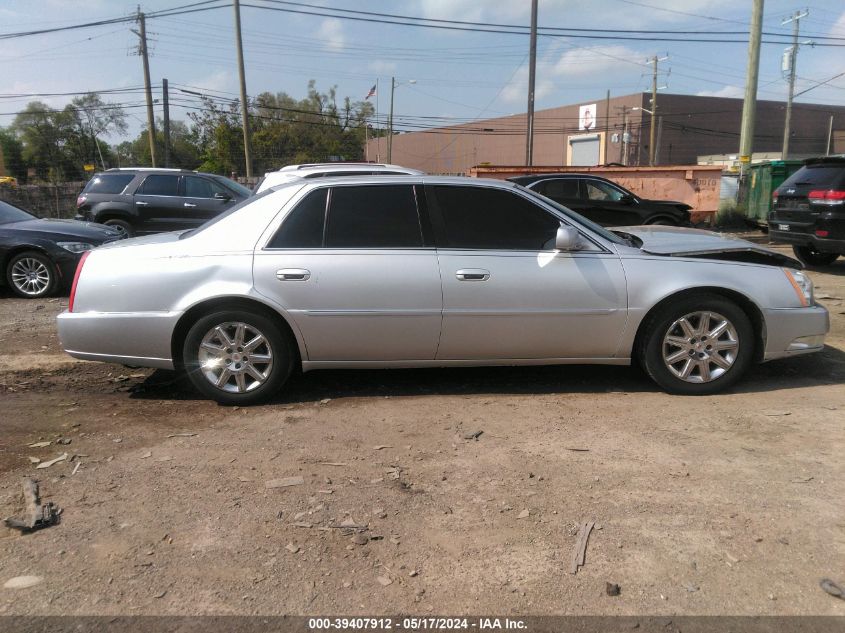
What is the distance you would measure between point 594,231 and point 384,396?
1.97 metres

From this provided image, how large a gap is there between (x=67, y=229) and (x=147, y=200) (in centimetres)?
404

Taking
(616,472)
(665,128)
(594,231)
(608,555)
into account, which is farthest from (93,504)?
(665,128)

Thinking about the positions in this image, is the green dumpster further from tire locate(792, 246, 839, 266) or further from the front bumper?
the front bumper

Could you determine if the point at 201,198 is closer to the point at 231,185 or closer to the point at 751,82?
the point at 231,185

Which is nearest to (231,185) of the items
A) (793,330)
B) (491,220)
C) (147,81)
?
(491,220)

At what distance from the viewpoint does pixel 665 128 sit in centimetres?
5850

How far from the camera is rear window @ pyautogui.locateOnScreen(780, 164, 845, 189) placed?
31.4ft

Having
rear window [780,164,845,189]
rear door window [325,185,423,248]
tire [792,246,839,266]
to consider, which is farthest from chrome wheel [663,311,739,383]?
tire [792,246,839,266]

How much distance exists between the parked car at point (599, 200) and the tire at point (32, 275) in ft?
26.6

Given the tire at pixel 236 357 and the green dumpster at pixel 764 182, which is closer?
the tire at pixel 236 357

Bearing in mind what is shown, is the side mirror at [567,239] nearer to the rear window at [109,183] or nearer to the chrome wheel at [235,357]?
the chrome wheel at [235,357]

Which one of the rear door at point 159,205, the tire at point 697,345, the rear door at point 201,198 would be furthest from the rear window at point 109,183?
the tire at point 697,345

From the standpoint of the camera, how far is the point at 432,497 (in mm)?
3361

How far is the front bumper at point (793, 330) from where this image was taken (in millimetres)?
4770
